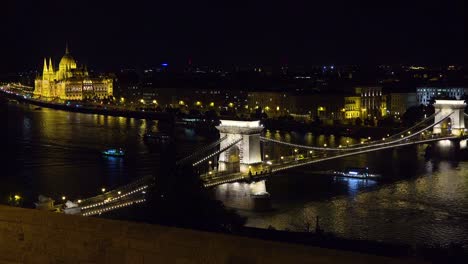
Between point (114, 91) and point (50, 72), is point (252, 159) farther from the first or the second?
point (50, 72)

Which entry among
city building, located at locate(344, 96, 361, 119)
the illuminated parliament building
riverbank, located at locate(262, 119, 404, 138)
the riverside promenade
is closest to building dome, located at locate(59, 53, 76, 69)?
the illuminated parliament building

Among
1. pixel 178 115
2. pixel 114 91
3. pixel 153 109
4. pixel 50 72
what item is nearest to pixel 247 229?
pixel 178 115

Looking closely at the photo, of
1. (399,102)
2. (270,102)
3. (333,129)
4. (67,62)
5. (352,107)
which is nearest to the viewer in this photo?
(333,129)

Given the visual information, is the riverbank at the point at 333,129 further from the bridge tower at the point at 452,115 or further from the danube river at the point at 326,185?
the danube river at the point at 326,185

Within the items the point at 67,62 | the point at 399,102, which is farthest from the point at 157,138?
the point at 67,62

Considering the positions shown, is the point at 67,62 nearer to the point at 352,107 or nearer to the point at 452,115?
the point at 352,107

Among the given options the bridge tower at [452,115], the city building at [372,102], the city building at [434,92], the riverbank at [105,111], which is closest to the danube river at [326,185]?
the bridge tower at [452,115]
